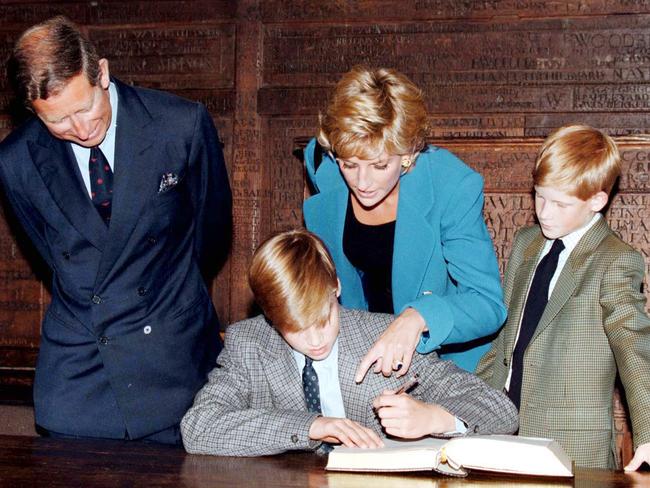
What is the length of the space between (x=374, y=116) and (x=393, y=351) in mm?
674

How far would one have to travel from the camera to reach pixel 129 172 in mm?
2809

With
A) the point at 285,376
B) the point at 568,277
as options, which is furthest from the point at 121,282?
the point at 568,277

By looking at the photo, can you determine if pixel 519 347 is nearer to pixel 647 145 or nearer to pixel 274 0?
pixel 647 145

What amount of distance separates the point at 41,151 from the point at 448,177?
1.26 meters

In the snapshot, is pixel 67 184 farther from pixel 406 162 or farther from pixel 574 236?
pixel 574 236

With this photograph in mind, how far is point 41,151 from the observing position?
2.84 meters

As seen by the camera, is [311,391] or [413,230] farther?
[413,230]

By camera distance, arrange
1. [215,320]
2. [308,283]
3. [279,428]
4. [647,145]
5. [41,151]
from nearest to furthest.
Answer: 1. [279,428]
2. [308,283]
3. [41,151]
4. [215,320]
5. [647,145]

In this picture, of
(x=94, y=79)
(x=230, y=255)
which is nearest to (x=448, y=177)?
(x=94, y=79)

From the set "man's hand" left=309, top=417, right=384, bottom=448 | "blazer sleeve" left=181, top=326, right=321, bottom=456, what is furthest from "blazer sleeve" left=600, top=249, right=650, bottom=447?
"blazer sleeve" left=181, top=326, right=321, bottom=456

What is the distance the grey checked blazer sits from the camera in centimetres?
231

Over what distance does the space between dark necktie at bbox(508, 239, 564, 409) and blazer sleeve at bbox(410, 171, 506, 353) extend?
33cm

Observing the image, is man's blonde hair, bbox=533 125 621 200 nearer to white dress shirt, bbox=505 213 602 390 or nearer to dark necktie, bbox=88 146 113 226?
white dress shirt, bbox=505 213 602 390

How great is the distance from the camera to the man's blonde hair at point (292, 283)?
2.43m
